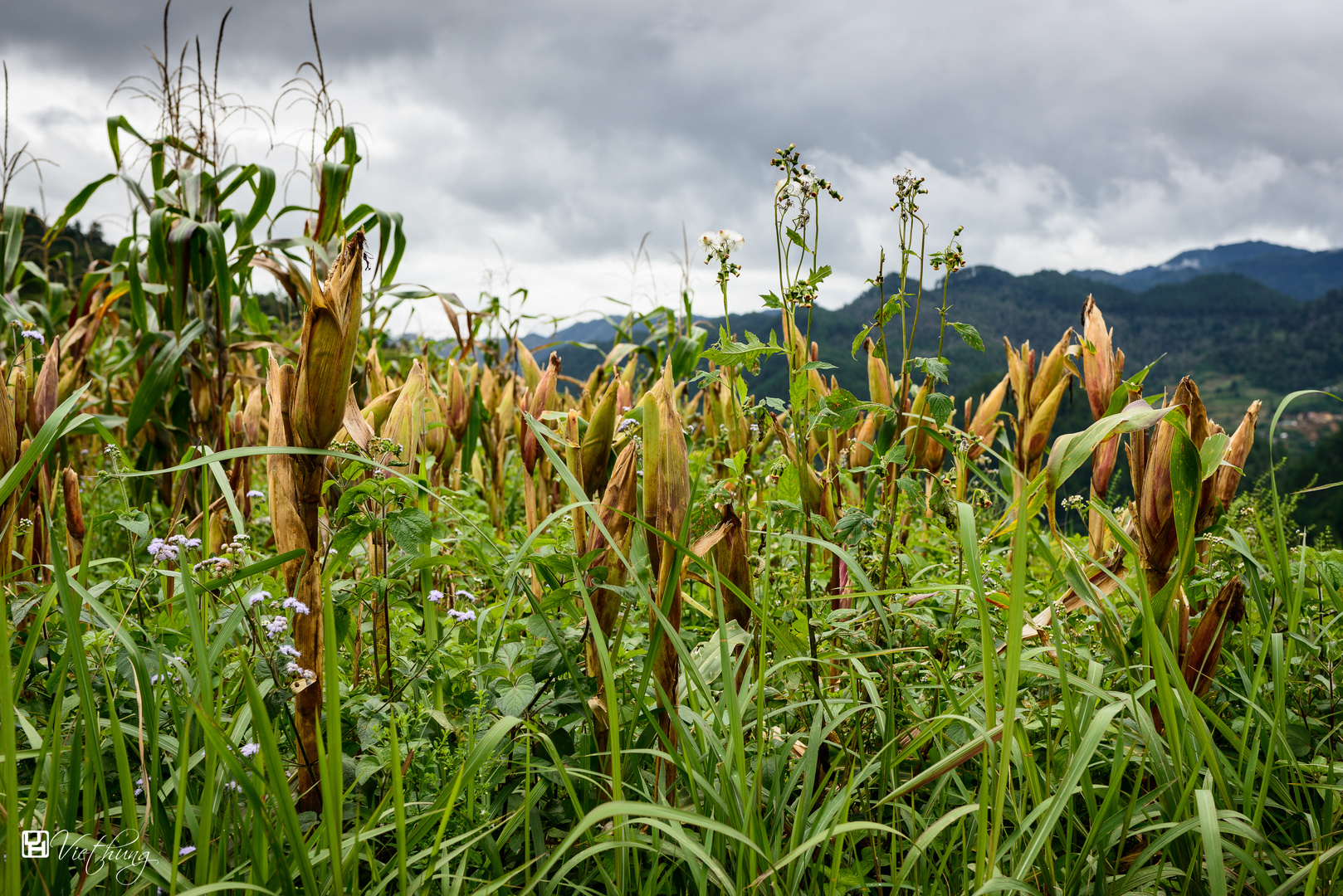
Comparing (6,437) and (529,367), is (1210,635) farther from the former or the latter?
(529,367)

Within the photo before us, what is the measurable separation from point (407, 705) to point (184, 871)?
34cm

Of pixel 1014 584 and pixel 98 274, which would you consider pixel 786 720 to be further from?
pixel 98 274

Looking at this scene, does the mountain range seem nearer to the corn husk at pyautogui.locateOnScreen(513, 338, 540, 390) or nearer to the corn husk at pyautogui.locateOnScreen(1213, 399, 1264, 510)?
the corn husk at pyautogui.locateOnScreen(513, 338, 540, 390)

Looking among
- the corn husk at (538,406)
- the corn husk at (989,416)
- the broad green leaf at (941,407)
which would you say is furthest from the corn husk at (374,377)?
the corn husk at (989,416)

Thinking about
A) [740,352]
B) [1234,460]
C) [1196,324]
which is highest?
[1196,324]

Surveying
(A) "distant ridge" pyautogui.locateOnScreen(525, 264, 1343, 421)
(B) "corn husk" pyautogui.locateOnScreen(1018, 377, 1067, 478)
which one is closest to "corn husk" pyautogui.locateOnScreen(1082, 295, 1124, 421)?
(B) "corn husk" pyautogui.locateOnScreen(1018, 377, 1067, 478)

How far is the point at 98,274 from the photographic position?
119 inches

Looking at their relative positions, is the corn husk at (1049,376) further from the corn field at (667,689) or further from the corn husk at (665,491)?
the corn husk at (665,491)

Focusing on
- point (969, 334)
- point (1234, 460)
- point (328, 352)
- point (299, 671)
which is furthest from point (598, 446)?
point (1234, 460)
